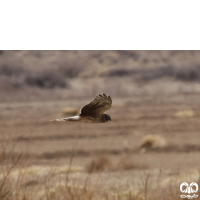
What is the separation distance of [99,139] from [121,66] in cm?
2020

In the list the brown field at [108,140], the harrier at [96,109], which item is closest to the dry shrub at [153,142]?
the brown field at [108,140]

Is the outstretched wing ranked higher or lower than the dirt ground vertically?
lower

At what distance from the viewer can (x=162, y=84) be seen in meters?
39.5

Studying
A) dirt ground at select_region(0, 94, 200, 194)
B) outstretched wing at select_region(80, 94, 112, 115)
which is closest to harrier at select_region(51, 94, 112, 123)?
outstretched wing at select_region(80, 94, 112, 115)

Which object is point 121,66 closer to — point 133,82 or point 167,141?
point 133,82

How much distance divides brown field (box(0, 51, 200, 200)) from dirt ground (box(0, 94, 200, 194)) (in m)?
0.04

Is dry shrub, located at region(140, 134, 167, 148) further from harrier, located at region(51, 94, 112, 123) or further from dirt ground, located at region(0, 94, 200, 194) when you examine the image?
harrier, located at region(51, 94, 112, 123)

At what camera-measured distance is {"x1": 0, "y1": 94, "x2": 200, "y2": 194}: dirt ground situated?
1420cm

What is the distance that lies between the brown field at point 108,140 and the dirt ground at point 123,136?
4 centimetres

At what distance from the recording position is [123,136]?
Result: 22531mm

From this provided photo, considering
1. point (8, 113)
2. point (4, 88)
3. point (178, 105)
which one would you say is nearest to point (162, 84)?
point (178, 105)

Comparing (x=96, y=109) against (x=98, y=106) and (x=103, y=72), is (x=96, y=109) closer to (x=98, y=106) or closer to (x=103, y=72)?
(x=98, y=106)

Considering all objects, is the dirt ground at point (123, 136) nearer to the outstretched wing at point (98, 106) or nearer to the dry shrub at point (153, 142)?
the dry shrub at point (153, 142)

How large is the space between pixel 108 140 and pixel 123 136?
1609mm
